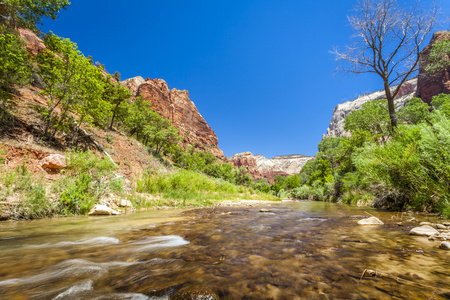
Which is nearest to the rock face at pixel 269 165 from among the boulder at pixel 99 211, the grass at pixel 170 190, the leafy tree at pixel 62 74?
the grass at pixel 170 190

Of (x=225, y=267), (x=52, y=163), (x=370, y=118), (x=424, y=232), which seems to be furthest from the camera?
(x=370, y=118)

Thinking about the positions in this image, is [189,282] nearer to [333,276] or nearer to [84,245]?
[333,276]

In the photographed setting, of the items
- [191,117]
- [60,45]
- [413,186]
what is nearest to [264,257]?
[413,186]

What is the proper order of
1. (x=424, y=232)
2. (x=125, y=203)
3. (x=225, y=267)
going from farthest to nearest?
1. (x=125, y=203)
2. (x=424, y=232)
3. (x=225, y=267)

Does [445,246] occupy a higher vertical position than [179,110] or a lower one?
lower

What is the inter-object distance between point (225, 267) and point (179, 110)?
124459 mm

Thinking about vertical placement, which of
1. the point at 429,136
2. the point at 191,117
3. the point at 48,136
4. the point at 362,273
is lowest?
the point at 362,273

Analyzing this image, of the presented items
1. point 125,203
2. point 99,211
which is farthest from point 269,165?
point 99,211

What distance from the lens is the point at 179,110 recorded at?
11975cm

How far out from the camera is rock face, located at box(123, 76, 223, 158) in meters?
96.2

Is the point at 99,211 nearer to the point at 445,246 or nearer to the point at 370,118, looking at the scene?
the point at 445,246

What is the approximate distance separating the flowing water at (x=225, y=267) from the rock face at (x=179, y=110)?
280 feet

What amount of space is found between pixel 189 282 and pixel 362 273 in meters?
1.53

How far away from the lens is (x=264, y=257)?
7.05 ft
